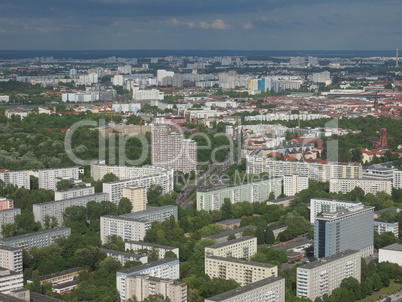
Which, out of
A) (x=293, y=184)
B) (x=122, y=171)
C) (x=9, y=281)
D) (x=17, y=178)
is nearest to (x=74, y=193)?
(x=17, y=178)

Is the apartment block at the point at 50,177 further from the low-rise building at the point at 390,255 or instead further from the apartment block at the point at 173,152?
the low-rise building at the point at 390,255

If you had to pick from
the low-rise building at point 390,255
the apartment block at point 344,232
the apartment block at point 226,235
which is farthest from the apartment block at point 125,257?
the low-rise building at point 390,255

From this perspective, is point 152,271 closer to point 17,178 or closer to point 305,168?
point 17,178

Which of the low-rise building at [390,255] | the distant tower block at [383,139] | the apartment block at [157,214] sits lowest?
the low-rise building at [390,255]

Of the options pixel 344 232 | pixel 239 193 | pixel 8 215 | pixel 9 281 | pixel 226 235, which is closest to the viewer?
pixel 9 281

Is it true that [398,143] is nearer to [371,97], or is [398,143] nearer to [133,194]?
[133,194]

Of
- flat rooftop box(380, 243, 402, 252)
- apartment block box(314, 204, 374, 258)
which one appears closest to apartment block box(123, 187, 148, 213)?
apartment block box(314, 204, 374, 258)

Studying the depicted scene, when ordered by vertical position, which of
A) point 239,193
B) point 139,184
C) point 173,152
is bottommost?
point 239,193
